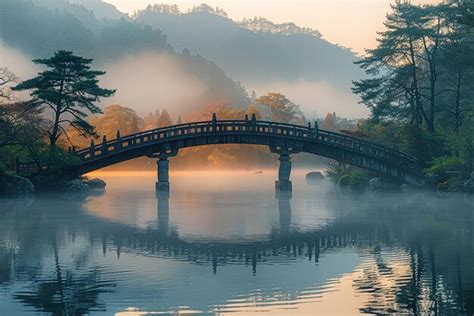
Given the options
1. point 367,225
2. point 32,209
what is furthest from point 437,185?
point 32,209

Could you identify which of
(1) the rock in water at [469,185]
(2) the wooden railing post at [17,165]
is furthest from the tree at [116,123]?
(1) the rock in water at [469,185]

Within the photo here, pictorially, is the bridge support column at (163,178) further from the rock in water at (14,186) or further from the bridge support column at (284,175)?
the rock in water at (14,186)

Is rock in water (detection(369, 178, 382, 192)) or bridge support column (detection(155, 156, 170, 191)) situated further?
rock in water (detection(369, 178, 382, 192))

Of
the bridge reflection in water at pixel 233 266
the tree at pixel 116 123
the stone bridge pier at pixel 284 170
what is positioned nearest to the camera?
the bridge reflection in water at pixel 233 266

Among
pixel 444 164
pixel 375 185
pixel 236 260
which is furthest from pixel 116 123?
pixel 236 260

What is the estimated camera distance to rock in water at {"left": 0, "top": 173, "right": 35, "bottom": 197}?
57.4m

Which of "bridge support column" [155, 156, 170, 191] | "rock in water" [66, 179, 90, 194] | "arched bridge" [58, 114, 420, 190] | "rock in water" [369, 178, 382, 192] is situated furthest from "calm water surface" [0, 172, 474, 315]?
"rock in water" [369, 178, 382, 192]

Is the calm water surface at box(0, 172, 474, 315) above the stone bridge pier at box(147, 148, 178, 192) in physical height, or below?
below

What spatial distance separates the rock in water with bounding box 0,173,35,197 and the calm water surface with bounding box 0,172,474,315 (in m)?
7.94

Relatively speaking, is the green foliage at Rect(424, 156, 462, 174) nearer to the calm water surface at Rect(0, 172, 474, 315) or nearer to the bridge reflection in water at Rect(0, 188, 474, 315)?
the calm water surface at Rect(0, 172, 474, 315)

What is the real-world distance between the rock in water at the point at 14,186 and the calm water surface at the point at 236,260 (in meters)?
7.94

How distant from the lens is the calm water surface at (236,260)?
19.4 metres

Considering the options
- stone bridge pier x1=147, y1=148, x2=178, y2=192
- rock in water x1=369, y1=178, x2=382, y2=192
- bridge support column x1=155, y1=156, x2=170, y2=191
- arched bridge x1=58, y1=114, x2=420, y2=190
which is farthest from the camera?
rock in water x1=369, y1=178, x2=382, y2=192

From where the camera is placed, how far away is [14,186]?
57.7m
